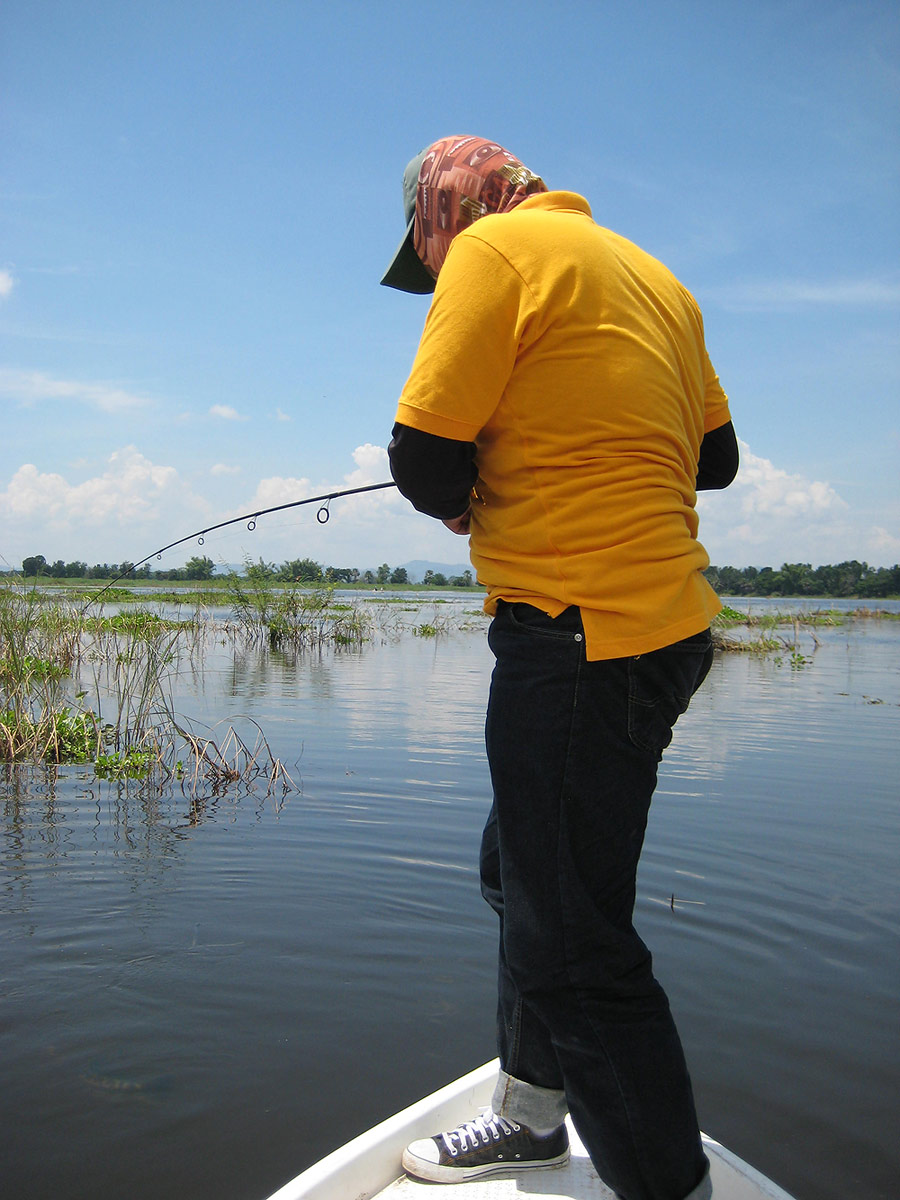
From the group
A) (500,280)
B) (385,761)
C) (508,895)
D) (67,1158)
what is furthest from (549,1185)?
(385,761)

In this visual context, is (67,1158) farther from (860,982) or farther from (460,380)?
(860,982)

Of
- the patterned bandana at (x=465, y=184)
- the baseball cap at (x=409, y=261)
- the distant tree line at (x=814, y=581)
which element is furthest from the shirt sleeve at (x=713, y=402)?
the distant tree line at (x=814, y=581)

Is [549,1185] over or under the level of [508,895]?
under

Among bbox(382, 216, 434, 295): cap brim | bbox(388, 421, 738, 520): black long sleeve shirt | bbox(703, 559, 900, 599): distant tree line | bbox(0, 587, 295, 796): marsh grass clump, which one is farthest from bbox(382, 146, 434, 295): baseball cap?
bbox(703, 559, 900, 599): distant tree line

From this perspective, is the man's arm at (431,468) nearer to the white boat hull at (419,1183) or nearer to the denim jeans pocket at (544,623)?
the denim jeans pocket at (544,623)

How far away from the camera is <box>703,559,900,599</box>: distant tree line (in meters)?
58.0

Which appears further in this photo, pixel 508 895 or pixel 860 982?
pixel 860 982

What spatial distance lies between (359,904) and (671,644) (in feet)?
7.32

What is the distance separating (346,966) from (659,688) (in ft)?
5.78

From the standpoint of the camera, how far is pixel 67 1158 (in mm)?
1743

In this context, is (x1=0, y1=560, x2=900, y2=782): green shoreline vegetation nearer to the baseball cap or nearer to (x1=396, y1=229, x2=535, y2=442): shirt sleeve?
the baseball cap

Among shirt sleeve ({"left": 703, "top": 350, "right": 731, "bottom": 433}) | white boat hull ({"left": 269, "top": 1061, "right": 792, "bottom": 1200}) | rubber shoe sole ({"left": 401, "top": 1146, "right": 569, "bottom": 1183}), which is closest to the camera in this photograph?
white boat hull ({"left": 269, "top": 1061, "right": 792, "bottom": 1200})

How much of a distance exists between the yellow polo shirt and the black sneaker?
1003 millimetres

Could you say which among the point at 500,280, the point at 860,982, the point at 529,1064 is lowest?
the point at 860,982
